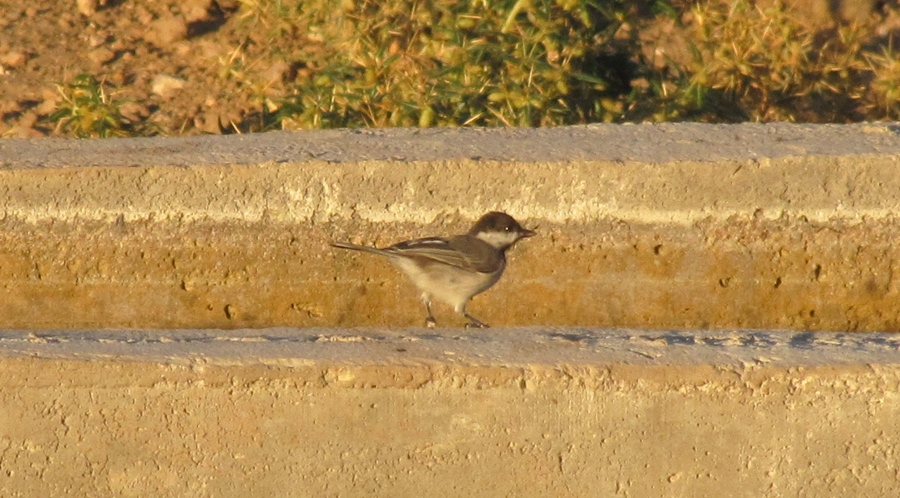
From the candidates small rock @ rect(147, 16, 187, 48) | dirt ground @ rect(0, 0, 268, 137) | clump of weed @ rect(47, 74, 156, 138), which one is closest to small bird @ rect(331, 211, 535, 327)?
clump of weed @ rect(47, 74, 156, 138)

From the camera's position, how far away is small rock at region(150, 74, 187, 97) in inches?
344

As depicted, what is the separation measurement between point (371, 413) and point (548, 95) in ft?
11.2

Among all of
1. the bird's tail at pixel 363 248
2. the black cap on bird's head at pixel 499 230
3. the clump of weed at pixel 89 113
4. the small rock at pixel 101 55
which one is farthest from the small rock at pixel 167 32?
the black cap on bird's head at pixel 499 230

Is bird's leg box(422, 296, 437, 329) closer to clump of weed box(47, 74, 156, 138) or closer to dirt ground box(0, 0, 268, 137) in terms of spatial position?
clump of weed box(47, 74, 156, 138)

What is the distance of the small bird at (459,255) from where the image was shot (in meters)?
5.61

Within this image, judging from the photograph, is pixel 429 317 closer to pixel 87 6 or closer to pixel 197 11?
pixel 197 11

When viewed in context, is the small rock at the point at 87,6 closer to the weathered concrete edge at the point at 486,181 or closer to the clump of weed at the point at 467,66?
the clump of weed at the point at 467,66

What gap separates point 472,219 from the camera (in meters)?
5.89

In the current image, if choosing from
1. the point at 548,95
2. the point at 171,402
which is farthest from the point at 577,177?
the point at 171,402

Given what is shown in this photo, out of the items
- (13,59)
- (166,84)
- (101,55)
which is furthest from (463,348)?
(13,59)

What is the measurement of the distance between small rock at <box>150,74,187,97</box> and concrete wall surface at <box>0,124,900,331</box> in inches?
105

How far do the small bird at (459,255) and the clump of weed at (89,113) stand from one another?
2.14 m

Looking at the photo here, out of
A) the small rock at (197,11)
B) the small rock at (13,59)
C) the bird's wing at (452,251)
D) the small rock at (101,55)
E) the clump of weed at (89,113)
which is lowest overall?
the small rock at (13,59)

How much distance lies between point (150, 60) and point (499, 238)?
4217mm
